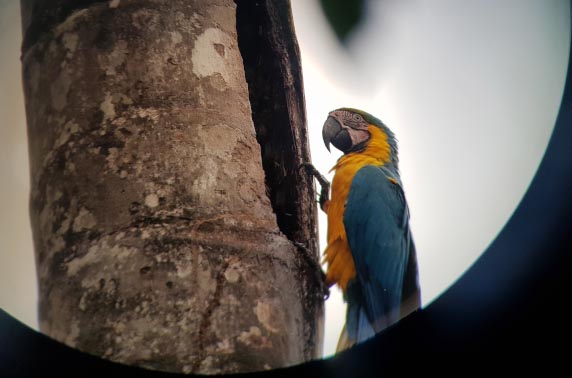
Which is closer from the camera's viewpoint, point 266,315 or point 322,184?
point 266,315

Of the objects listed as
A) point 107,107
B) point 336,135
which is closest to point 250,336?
point 107,107

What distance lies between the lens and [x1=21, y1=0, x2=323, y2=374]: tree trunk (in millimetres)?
914

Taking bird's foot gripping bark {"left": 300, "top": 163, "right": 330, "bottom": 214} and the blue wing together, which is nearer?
bird's foot gripping bark {"left": 300, "top": 163, "right": 330, "bottom": 214}

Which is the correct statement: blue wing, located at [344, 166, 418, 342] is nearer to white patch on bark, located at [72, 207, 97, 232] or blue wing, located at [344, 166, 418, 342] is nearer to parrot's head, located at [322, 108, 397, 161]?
parrot's head, located at [322, 108, 397, 161]

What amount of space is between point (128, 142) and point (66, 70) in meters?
0.19

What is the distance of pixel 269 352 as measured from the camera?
938mm

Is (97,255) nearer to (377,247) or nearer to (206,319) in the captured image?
(206,319)

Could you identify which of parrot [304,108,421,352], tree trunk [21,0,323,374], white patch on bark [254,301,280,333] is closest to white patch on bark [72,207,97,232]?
tree trunk [21,0,323,374]

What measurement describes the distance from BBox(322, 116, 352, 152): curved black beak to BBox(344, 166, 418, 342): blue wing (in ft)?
0.40

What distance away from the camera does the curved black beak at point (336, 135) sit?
181 cm

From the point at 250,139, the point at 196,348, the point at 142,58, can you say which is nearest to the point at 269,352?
the point at 196,348

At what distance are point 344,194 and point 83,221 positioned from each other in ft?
3.65

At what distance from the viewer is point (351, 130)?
210 centimetres

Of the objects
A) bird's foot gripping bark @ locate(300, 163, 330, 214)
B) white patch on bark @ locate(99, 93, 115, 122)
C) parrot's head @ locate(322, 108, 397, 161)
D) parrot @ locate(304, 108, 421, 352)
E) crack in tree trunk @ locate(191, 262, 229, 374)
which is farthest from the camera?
parrot's head @ locate(322, 108, 397, 161)
